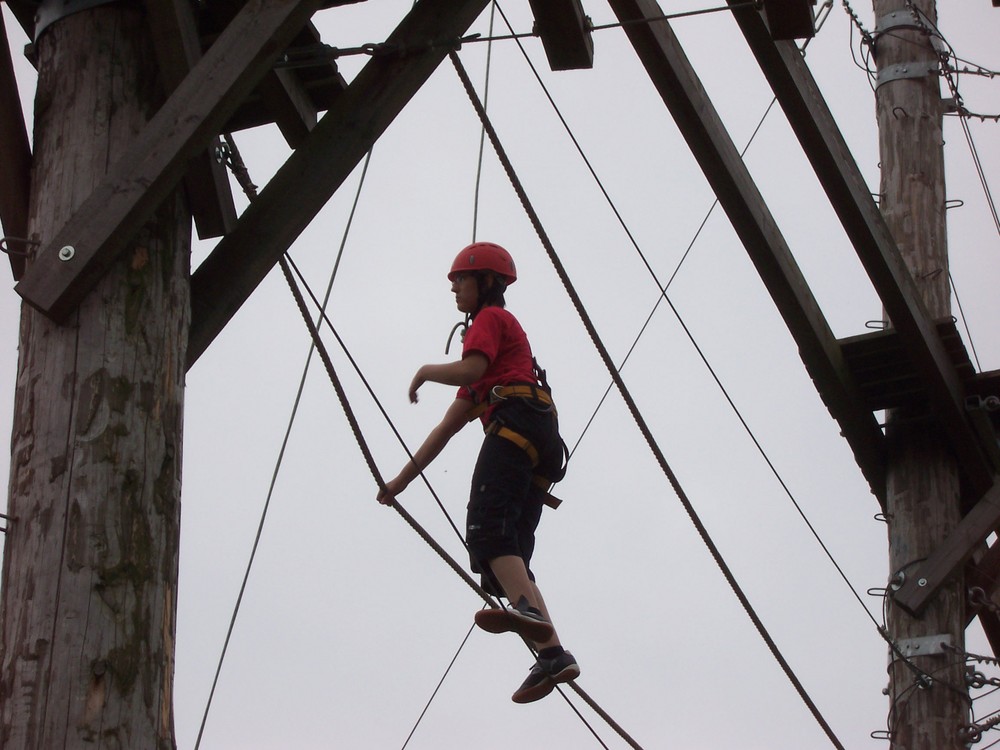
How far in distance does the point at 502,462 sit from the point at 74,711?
177 cm

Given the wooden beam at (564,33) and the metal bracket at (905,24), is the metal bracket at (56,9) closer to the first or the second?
the wooden beam at (564,33)

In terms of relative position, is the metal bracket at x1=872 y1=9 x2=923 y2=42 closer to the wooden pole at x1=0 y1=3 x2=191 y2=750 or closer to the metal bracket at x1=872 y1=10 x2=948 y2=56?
the metal bracket at x1=872 y1=10 x2=948 y2=56

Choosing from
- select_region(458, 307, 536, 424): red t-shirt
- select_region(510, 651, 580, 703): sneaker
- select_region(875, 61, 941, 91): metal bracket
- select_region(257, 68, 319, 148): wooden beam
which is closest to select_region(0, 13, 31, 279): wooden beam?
select_region(257, 68, 319, 148): wooden beam

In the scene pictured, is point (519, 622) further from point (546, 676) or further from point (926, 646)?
point (926, 646)

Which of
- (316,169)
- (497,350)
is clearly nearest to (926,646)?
(497,350)

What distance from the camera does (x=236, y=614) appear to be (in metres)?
5.05

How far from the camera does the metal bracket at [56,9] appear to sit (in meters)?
3.82

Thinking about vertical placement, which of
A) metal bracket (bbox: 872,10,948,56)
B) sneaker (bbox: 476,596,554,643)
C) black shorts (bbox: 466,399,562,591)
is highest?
metal bracket (bbox: 872,10,948,56)

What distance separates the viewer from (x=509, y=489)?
4602 millimetres

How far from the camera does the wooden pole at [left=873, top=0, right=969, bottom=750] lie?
6781mm

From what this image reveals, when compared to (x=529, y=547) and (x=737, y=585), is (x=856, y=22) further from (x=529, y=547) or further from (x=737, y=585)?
(x=529, y=547)

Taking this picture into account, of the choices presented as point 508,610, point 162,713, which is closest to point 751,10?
point 508,610

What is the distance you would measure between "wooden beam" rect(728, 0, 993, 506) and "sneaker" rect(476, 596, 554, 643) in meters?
2.05

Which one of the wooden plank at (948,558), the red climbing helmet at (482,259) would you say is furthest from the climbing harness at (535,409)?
the wooden plank at (948,558)
